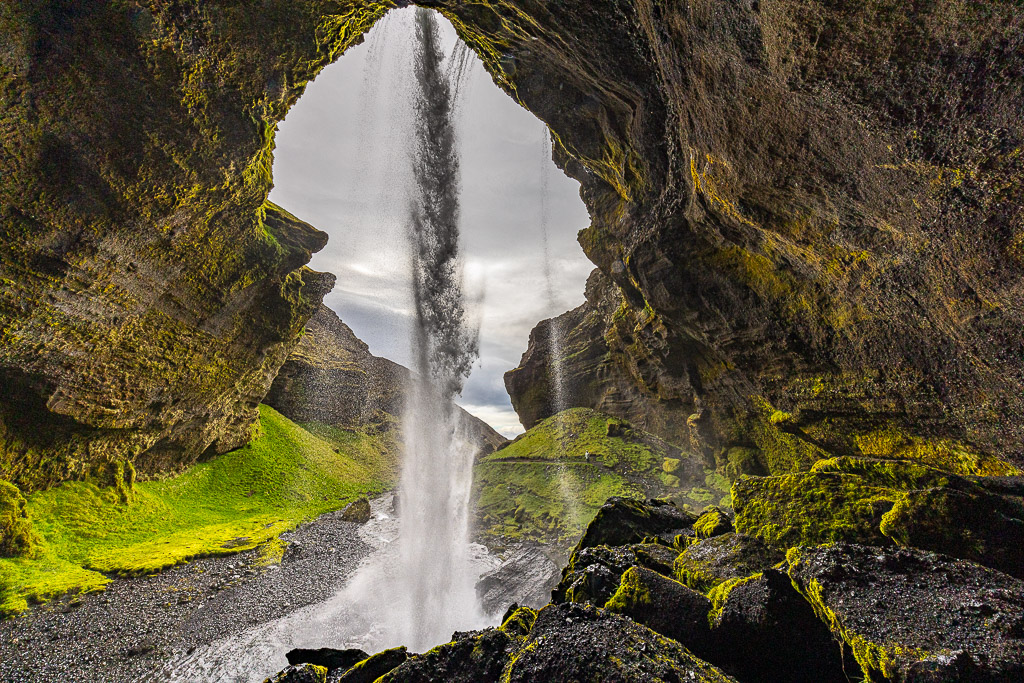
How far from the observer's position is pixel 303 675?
16.1ft

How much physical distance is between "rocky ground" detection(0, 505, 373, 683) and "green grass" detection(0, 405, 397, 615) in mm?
1230

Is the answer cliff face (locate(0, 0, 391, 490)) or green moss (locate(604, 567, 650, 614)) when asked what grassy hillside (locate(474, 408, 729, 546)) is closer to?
green moss (locate(604, 567, 650, 614))

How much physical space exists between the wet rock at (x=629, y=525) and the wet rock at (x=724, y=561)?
299 cm

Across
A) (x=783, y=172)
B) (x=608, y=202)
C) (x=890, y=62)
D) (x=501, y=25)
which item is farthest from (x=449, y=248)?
(x=890, y=62)

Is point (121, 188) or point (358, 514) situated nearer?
point (121, 188)

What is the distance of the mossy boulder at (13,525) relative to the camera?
43.6ft

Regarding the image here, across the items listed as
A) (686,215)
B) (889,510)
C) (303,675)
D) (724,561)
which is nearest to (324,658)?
(303,675)

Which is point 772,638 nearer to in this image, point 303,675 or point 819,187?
point 303,675

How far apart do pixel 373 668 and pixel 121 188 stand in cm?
1846

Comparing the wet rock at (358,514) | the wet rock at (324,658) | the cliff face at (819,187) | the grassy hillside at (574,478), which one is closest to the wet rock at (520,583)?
the grassy hillside at (574,478)

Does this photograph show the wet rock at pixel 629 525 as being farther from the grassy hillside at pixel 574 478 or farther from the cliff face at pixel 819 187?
the grassy hillside at pixel 574 478

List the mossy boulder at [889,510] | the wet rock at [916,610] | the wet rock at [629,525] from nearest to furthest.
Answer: the wet rock at [916,610] → the mossy boulder at [889,510] → the wet rock at [629,525]

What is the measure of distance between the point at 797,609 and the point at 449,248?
30.3 metres

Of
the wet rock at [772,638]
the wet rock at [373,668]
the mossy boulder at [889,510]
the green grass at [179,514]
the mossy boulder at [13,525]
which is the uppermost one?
→ the mossy boulder at [889,510]
